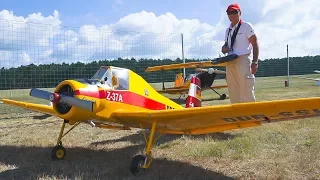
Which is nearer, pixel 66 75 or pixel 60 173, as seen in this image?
pixel 60 173

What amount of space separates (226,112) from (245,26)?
79.5 inches

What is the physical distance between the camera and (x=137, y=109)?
17.6ft

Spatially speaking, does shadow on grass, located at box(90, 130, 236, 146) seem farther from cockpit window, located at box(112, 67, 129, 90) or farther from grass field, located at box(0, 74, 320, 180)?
cockpit window, located at box(112, 67, 129, 90)

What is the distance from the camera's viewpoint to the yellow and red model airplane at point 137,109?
3.71m

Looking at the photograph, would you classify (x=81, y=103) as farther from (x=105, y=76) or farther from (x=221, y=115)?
(x=221, y=115)

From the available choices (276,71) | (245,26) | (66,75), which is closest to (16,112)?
(66,75)

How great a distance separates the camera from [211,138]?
6.32 metres

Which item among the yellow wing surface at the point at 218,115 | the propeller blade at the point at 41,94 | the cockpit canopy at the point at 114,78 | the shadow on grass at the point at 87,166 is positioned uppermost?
the cockpit canopy at the point at 114,78

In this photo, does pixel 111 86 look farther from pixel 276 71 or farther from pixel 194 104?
pixel 276 71

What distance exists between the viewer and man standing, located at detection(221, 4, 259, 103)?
17.2 feet

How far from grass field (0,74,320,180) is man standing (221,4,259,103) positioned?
0.96 m

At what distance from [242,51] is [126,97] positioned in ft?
6.47

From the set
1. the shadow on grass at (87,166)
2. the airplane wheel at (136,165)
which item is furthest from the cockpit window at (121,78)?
the airplane wheel at (136,165)

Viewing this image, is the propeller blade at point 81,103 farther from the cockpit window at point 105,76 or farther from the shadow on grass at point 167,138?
the shadow on grass at point 167,138
